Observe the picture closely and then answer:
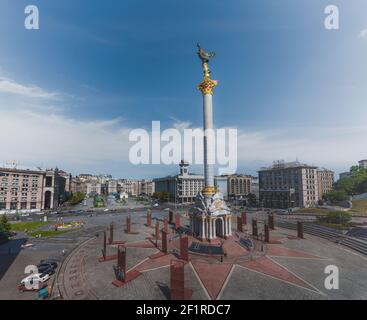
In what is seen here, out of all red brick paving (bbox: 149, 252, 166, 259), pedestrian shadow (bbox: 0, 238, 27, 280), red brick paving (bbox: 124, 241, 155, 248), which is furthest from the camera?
red brick paving (bbox: 124, 241, 155, 248)

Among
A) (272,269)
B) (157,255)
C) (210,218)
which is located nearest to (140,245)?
(157,255)

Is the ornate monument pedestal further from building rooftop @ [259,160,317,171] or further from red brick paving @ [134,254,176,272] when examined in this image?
building rooftop @ [259,160,317,171]

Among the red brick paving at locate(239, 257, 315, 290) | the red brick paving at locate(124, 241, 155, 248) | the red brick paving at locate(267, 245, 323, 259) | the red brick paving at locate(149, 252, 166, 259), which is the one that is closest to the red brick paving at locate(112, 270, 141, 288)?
the red brick paving at locate(149, 252, 166, 259)

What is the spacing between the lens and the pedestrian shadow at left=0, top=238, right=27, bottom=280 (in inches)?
954

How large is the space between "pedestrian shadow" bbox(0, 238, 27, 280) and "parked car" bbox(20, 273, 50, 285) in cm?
480

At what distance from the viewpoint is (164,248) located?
28.2 m

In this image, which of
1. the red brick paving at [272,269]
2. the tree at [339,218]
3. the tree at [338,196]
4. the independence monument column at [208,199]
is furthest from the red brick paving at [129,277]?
the tree at [338,196]

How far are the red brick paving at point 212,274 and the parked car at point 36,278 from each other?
15290mm

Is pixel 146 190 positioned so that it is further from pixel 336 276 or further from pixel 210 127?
pixel 336 276

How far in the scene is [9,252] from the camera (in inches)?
1164

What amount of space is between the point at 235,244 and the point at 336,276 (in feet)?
43.8

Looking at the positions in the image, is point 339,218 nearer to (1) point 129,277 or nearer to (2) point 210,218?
(2) point 210,218

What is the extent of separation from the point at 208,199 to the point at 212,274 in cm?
1542
